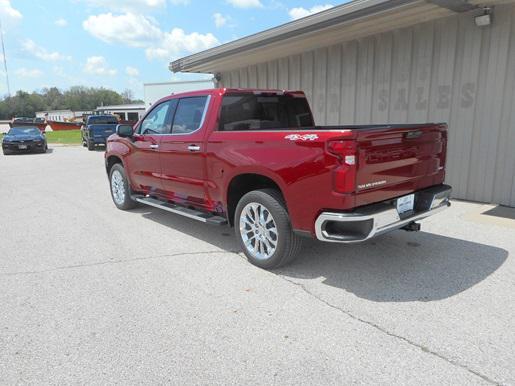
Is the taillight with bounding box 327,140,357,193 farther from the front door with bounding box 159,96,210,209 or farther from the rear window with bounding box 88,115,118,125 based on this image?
the rear window with bounding box 88,115,118,125

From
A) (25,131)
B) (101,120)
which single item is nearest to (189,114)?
(25,131)

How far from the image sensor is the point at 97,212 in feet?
23.9

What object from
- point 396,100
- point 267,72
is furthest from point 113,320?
point 267,72

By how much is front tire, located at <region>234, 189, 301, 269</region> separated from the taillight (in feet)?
2.58

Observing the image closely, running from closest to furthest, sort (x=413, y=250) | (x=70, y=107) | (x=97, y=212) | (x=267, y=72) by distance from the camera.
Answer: (x=413, y=250) < (x=97, y=212) < (x=267, y=72) < (x=70, y=107)

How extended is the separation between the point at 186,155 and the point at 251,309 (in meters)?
2.44

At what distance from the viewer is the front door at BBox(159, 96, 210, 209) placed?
509cm

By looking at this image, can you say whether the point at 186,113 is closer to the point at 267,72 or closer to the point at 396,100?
the point at 396,100

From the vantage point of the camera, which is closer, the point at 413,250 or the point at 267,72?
the point at 413,250

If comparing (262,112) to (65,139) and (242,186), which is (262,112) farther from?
(65,139)

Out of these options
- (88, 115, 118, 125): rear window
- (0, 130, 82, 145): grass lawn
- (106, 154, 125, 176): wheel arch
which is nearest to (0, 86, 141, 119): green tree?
(0, 130, 82, 145): grass lawn

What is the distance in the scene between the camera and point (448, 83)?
7.39m

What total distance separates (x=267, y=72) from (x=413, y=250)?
25.5 ft

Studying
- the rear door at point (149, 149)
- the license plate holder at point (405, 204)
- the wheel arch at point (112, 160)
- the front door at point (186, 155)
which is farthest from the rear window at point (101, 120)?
the license plate holder at point (405, 204)
